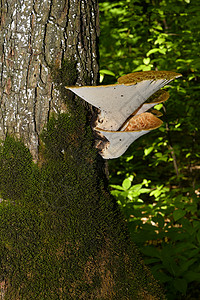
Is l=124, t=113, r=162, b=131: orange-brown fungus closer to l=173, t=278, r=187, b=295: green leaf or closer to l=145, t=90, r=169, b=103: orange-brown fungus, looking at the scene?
l=145, t=90, r=169, b=103: orange-brown fungus

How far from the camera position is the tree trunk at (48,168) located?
159 cm

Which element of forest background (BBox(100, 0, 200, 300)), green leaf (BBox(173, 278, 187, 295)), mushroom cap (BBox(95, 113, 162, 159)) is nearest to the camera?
mushroom cap (BBox(95, 113, 162, 159))

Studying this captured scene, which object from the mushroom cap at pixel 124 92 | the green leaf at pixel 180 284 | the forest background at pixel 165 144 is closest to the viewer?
the mushroom cap at pixel 124 92

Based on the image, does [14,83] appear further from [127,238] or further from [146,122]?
[127,238]

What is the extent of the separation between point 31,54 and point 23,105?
291 millimetres

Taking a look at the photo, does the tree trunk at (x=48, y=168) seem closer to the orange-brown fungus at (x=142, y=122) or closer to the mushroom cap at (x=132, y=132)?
the mushroom cap at (x=132, y=132)

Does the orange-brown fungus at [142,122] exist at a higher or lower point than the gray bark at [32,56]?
lower

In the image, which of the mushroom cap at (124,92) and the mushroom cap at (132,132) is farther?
the mushroom cap at (132,132)

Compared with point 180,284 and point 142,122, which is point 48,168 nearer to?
point 142,122

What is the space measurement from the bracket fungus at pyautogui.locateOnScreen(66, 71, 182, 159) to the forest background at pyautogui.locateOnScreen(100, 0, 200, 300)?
1.56 meters

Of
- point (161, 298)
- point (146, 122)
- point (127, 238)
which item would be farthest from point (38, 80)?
point (161, 298)

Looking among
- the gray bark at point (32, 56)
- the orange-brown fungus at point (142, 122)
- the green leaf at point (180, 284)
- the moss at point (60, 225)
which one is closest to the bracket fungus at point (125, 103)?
the orange-brown fungus at point (142, 122)

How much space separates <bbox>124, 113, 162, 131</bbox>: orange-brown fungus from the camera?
5.14ft

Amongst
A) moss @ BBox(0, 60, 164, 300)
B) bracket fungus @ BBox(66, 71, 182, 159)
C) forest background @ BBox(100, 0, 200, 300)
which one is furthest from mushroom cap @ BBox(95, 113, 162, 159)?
forest background @ BBox(100, 0, 200, 300)
